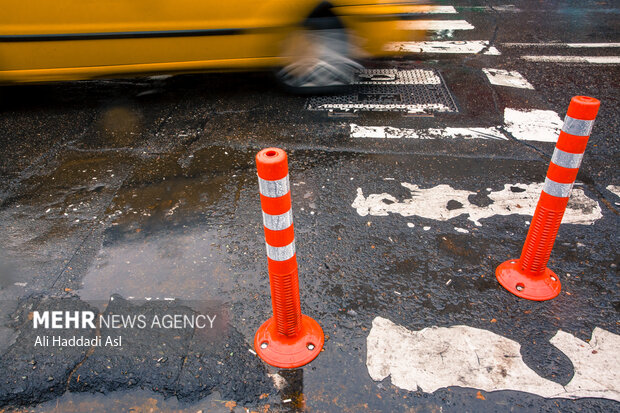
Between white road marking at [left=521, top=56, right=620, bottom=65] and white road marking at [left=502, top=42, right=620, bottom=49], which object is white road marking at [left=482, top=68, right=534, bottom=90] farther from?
white road marking at [left=502, top=42, right=620, bottom=49]

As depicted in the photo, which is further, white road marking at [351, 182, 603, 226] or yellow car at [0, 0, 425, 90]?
yellow car at [0, 0, 425, 90]

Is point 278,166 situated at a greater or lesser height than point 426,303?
greater

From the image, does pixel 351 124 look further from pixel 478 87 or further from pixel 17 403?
pixel 17 403

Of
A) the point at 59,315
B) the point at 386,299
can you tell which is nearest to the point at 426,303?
the point at 386,299

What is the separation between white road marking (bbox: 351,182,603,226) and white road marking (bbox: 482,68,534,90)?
237 cm

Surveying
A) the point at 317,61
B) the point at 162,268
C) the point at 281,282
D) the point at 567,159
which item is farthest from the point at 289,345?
the point at 317,61

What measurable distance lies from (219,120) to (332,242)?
2.41 metres

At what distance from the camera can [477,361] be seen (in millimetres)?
2377

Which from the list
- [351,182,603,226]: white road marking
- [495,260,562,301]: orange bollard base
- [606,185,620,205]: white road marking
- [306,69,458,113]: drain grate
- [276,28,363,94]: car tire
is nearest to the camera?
[495,260,562,301]: orange bollard base

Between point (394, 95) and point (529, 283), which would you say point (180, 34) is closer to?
point (394, 95)

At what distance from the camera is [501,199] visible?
3652 millimetres

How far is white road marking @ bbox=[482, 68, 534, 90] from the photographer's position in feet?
18.5

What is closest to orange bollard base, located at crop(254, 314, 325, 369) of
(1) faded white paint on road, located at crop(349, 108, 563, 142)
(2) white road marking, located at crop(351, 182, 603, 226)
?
(2) white road marking, located at crop(351, 182, 603, 226)

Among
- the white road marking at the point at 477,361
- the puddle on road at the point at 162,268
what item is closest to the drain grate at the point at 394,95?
the puddle on road at the point at 162,268
